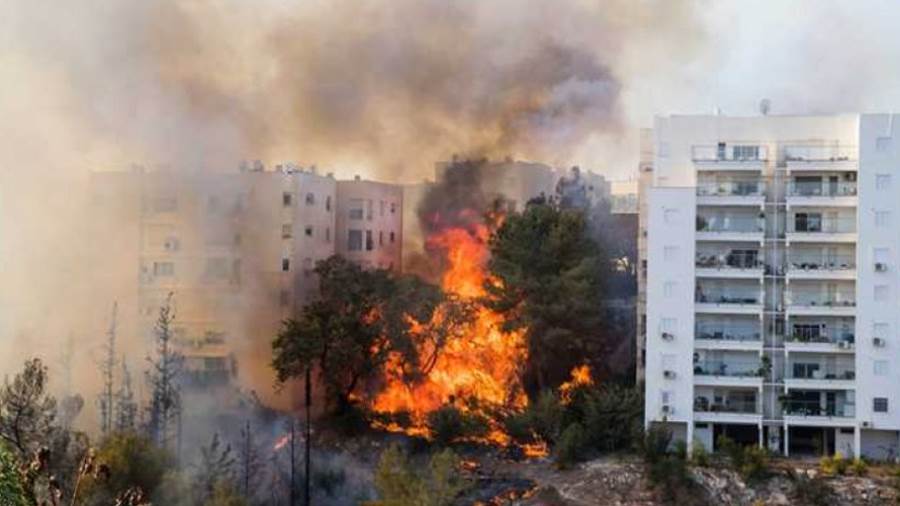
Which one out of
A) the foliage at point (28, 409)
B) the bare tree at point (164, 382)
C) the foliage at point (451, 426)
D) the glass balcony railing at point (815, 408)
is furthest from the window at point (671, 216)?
the foliage at point (28, 409)

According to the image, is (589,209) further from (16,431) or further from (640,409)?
(16,431)

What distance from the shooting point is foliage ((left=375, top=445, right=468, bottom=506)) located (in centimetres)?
2764

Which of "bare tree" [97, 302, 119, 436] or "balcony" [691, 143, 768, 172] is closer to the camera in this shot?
"balcony" [691, 143, 768, 172]

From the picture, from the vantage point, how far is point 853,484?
31.5 m

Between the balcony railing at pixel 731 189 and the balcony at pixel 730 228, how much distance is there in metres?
0.67

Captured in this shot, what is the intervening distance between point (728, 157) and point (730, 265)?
3204 millimetres

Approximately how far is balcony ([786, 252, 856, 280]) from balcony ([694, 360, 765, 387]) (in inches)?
114

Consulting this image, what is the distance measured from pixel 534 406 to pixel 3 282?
1730 cm

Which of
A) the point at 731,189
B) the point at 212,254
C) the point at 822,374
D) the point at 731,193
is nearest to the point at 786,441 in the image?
the point at 822,374

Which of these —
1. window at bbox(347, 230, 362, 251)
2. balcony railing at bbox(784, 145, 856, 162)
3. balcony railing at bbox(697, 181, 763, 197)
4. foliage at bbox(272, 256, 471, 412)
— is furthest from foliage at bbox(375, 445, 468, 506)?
window at bbox(347, 230, 362, 251)

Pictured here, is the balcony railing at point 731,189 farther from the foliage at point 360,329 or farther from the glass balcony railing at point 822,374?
the foliage at point 360,329

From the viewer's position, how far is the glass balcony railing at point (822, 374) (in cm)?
3419

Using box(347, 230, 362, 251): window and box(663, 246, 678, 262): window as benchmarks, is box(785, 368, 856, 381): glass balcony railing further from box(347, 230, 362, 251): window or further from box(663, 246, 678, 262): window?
box(347, 230, 362, 251): window

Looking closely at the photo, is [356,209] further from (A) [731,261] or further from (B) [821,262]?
(B) [821,262]
